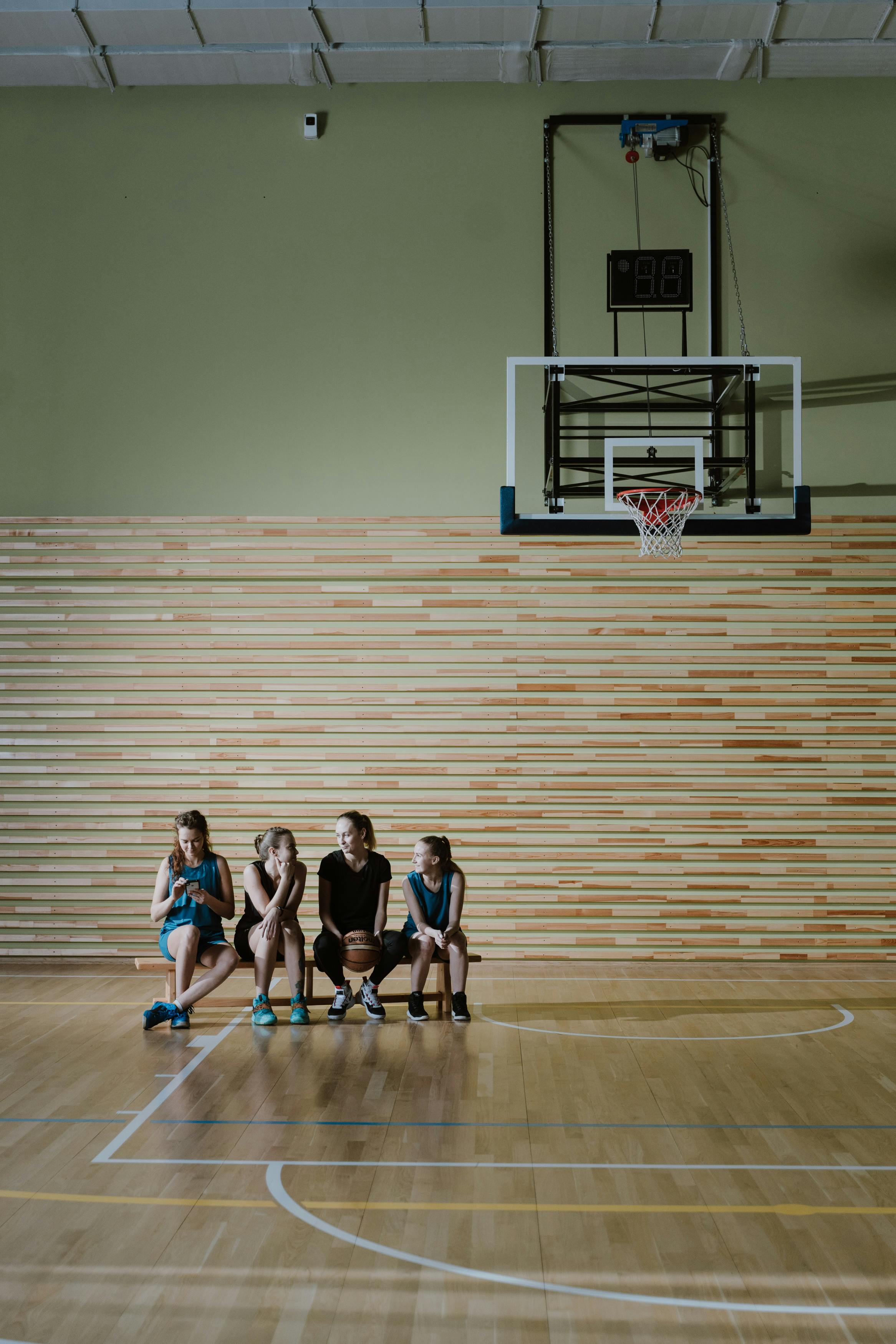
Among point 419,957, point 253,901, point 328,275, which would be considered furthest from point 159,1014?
point 328,275

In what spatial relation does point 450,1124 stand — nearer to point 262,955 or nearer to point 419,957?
point 419,957

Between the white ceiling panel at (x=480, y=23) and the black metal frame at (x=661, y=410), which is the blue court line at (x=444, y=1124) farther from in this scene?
the white ceiling panel at (x=480, y=23)

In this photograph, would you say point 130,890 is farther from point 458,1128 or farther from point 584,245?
point 584,245

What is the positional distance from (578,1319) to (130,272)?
26.4 ft

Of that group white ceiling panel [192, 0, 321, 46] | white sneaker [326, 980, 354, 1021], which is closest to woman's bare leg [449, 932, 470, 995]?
white sneaker [326, 980, 354, 1021]

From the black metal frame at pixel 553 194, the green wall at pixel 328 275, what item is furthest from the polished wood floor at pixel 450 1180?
the black metal frame at pixel 553 194

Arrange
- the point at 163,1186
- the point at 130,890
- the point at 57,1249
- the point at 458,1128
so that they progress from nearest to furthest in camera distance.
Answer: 1. the point at 57,1249
2. the point at 163,1186
3. the point at 458,1128
4. the point at 130,890

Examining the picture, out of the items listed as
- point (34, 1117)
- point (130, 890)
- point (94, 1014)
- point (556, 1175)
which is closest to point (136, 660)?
point (130, 890)

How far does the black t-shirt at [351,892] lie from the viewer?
633cm

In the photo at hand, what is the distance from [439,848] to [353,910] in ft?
2.08

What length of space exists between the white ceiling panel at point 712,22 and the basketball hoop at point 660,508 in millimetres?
3694

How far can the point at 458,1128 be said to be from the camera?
4395 mm

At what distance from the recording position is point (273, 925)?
20.2 ft

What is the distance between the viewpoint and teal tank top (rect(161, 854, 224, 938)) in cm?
627
